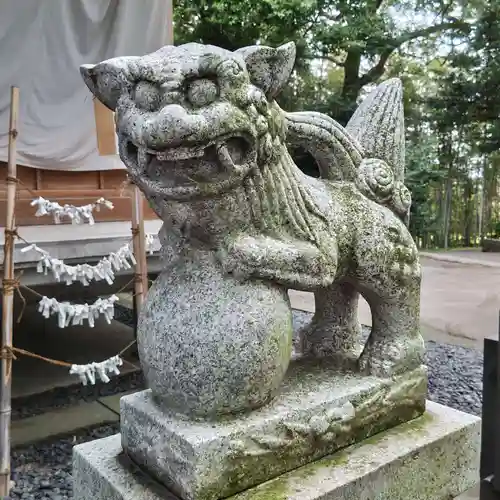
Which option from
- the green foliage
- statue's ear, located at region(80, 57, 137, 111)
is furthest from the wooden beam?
the green foliage

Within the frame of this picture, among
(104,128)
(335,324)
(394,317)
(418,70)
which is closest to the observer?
(394,317)

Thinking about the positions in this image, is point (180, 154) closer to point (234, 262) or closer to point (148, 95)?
point (148, 95)

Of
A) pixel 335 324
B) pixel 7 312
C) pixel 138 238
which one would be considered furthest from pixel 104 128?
pixel 335 324

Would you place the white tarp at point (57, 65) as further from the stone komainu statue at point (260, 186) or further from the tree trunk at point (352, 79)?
the tree trunk at point (352, 79)

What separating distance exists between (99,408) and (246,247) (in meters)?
2.42

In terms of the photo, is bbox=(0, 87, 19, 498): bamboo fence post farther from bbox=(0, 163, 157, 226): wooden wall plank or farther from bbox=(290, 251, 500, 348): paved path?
bbox=(290, 251, 500, 348): paved path

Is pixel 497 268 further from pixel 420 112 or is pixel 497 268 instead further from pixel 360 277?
pixel 360 277

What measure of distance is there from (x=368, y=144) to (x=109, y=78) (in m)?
0.82

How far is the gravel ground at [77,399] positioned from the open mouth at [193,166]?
176cm

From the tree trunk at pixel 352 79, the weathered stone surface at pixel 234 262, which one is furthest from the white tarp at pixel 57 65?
the tree trunk at pixel 352 79

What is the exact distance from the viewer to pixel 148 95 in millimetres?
1238

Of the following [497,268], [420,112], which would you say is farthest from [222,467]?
[420,112]

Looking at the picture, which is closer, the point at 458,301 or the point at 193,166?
the point at 193,166

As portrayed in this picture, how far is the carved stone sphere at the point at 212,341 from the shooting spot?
130 cm
